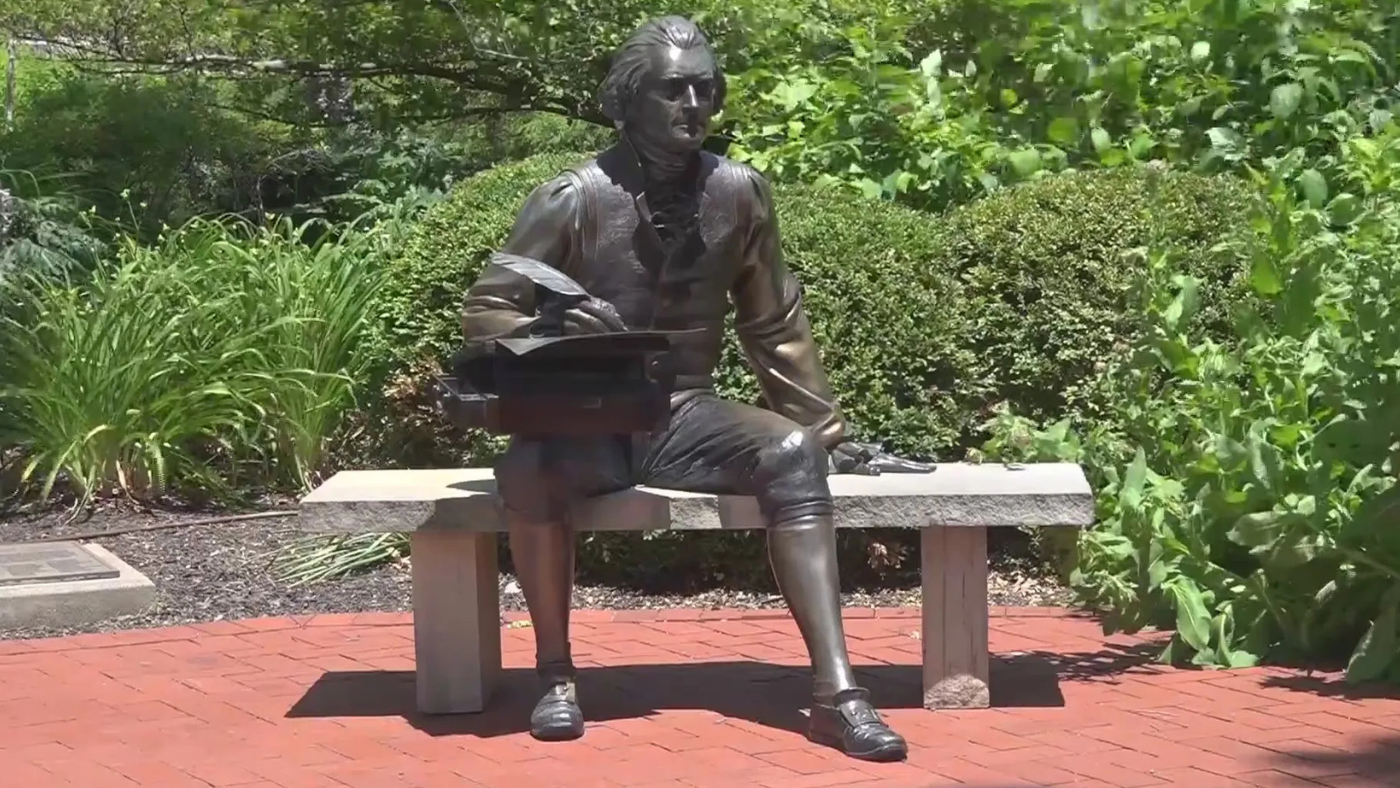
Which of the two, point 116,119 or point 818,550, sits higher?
point 116,119

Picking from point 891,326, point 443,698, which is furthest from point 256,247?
point 443,698

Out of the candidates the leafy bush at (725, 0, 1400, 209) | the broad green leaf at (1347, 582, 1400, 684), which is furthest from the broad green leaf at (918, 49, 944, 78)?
the broad green leaf at (1347, 582, 1400, 684)

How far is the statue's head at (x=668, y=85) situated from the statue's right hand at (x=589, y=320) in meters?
0.45

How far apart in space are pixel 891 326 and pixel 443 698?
2.25 meters

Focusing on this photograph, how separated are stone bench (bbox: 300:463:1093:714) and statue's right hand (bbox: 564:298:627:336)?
44cm

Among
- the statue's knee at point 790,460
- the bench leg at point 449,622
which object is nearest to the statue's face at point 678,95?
the statue's knee at point 790,460

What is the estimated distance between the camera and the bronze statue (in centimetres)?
462

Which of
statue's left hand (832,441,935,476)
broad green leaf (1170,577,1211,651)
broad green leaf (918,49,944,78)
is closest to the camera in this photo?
statue's left hand (832,441,935,476)

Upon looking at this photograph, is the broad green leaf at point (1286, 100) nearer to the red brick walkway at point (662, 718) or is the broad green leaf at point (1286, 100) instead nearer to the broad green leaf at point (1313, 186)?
the broad green leaf at point (1313, 186)

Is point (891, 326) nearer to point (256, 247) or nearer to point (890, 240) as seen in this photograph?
point (890, 240)

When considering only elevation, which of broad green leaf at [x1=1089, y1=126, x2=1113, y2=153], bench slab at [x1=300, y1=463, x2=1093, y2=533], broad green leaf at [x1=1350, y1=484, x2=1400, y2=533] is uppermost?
broad green leaf at [x1=1089, y1=126, x2=1113, y2=153]

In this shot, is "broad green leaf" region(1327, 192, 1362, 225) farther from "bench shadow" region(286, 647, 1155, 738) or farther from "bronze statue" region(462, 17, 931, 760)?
"bronze statue" region(462, 17, 931, 760)

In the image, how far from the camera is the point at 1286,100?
7043 mm

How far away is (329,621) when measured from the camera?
6.19 m
